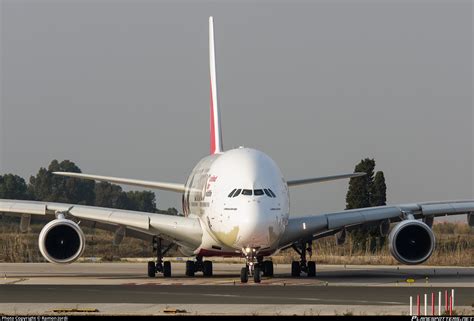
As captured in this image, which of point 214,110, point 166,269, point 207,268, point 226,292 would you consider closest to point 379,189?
point 214,110

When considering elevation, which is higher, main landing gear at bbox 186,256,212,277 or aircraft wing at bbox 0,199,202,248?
aircraft wing at bbox 0,199,202,248

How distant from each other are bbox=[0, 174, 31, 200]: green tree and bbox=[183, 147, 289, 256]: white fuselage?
5102cm

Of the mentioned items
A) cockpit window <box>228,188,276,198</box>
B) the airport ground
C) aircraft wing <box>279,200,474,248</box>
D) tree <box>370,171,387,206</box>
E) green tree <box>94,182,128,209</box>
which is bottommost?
the airport ground

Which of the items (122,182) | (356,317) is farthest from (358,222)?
(356,317)

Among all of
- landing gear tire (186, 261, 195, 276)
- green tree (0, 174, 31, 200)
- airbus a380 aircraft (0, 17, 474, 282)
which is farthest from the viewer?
green tree (0, 174, 31, 200)

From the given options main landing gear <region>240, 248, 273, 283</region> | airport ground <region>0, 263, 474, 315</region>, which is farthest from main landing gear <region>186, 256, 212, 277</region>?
main landing gear <region>240, 248, 273, 283</region>

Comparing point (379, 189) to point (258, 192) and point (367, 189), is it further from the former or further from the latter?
point (258, 192)

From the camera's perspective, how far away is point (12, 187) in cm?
9462

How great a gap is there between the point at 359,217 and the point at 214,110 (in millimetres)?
8825

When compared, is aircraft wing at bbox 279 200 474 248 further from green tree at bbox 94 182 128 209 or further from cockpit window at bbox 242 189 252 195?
green tree at bbox 94 182 128 209

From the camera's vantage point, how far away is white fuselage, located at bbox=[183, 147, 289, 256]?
32.3 meters

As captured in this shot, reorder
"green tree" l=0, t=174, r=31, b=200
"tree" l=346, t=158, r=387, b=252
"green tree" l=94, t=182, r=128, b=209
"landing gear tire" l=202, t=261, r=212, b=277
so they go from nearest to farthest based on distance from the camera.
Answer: "landing gear tire" l=202, t=261, r=212, b=277 → "tree" l=346, t=158, r=387, b=252 → "green tree" l=0, t=174, r=31, b=200 → "green tree" l=94, t=182, r=128, b=209

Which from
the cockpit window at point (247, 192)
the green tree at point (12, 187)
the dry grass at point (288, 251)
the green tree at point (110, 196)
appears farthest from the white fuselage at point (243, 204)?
the green tree at point (110, 196)

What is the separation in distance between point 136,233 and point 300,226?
228 inches
